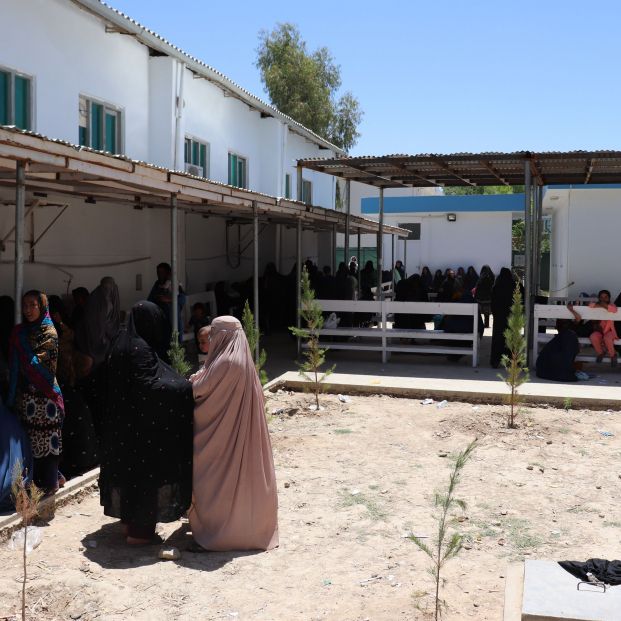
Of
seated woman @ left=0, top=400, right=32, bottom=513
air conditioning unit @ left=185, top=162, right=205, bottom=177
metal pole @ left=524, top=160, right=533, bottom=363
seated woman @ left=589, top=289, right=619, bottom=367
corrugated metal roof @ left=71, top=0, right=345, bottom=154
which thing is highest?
corrugated metal roof @ left=71, top=0, right=345, bottom=154

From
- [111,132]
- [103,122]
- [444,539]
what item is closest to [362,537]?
[444,539]

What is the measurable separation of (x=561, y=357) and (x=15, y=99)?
7406 mm

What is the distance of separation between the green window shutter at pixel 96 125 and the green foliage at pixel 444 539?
791cm

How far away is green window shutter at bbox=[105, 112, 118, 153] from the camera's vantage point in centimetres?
1165

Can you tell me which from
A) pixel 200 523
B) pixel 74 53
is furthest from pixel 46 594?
pixel 74 53

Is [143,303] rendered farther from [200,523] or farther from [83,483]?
[83,483]

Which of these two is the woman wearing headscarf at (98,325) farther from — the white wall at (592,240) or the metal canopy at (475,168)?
the white wall at (592,240)

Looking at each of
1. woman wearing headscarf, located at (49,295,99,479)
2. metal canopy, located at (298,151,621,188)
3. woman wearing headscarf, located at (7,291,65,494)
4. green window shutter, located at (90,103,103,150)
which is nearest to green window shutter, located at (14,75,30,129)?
green window shutter, located at (90,103,103,150)

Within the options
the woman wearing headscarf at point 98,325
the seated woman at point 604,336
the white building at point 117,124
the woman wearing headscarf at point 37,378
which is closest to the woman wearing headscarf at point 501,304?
the seated woman at point 604,336

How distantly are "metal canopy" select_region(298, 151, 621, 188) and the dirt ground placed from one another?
462 cm

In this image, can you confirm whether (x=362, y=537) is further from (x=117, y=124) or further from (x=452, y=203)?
(x=452, y=203)

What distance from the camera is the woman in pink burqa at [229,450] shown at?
14.1 feet

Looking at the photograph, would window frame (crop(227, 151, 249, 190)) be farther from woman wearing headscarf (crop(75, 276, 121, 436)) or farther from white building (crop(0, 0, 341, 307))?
woman wearing headscarf (crop(75, 276, 121, 436))

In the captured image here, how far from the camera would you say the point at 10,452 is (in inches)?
183
